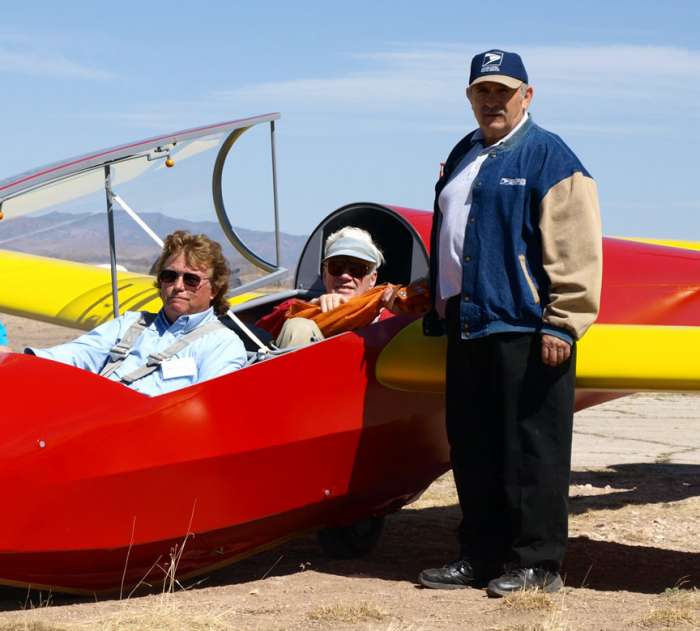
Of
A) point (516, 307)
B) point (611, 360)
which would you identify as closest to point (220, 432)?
point (516, 307)

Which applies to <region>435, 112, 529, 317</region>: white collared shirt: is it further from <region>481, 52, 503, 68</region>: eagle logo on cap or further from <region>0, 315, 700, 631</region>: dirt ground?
<region>0, 315, 700, 631</region>: dirt ground

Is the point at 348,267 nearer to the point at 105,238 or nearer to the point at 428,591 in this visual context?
the point at 105,238

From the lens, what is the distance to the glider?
15.8ft

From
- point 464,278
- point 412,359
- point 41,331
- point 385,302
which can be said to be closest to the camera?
point 464,278

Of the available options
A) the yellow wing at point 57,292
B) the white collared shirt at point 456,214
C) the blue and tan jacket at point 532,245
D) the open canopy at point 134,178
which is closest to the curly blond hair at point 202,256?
the open canopy at point 134,178

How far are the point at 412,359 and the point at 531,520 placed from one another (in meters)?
0.90

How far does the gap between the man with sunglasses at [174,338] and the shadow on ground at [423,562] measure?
952 millimetres

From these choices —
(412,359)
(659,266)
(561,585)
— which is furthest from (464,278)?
(659,266)

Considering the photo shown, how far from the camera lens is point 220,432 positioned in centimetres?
515

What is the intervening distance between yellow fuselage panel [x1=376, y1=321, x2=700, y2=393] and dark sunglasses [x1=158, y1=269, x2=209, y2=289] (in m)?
0.89

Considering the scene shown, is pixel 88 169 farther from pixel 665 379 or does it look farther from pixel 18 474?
pixel 665 379

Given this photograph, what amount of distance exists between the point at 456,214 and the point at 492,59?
0.66 m

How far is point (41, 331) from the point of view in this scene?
28391 millimetres

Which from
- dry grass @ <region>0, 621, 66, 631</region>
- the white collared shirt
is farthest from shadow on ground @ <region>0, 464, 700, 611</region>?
the white collared shirt
